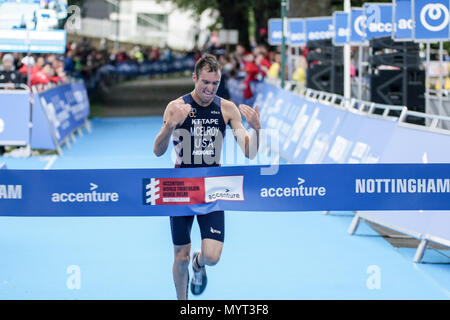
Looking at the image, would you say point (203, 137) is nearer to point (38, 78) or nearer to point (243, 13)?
point (38, 78)

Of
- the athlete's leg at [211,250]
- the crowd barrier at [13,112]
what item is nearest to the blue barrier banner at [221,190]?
the athlete's leg at [211,250]

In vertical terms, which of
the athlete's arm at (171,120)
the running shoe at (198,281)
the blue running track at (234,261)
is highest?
the athlete's arm at (171,120)

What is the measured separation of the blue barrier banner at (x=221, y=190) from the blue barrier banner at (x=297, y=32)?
1770 centimetres

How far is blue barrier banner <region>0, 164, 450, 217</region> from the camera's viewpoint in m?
7.27

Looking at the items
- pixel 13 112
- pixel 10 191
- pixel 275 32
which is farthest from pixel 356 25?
pixel 10 191

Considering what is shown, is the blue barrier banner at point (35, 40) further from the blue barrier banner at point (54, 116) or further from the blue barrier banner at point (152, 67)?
the blue barrier banner at point (152, 67)

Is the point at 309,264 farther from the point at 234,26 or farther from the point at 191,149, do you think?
the point at 234,26

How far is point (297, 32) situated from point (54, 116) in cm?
772

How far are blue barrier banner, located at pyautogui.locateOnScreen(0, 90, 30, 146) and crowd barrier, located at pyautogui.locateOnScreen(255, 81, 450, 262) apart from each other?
17.5 ft

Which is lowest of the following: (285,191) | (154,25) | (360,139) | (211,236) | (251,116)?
(211,236)

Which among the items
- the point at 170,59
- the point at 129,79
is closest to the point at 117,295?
the point at 129,79

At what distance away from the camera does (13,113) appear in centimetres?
1973

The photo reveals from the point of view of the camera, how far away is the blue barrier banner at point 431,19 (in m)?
13.9

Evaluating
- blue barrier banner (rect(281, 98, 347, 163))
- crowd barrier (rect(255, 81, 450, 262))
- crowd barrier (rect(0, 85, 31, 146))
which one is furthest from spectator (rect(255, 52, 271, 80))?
blue barrier banner (rect(281, 98, 347, 163))
